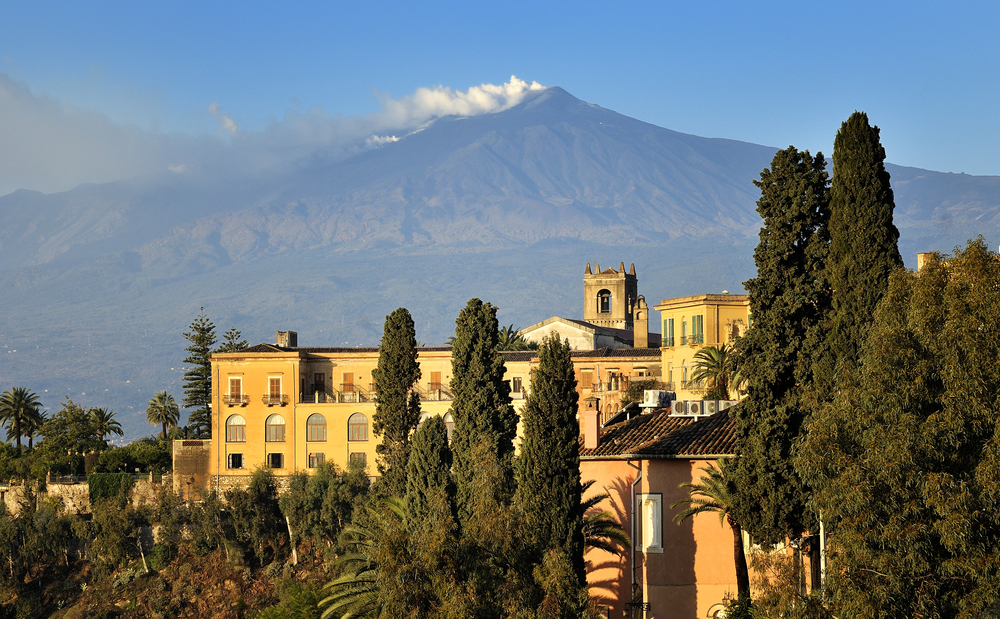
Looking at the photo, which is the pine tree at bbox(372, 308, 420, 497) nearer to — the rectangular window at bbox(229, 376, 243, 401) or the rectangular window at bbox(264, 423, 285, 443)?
the rectangular window at bbox(264, 423, 285, 443)

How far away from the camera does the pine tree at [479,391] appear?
4009 centimetres

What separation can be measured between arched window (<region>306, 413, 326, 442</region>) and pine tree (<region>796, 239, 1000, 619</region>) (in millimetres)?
51394

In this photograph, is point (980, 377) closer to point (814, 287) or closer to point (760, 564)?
point (760, 564)

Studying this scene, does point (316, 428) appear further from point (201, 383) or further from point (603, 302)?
point (603, 302)

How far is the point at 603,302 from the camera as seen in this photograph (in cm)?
11356

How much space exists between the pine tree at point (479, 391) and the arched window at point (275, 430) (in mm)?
26958

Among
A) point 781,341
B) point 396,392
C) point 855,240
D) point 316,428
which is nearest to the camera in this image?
point 855,240

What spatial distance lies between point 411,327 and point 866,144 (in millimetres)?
32305

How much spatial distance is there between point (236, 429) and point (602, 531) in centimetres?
4368

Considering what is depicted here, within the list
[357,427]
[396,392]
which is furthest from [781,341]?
[357,427]

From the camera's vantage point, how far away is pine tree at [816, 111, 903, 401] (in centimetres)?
2577

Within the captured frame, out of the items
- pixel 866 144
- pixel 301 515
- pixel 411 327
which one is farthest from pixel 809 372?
pixel 301 515

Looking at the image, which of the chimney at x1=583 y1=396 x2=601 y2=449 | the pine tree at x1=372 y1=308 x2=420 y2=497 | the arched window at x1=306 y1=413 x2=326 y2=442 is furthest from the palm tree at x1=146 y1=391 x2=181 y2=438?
the chimney at x1=583 y1=396 x2=601 y2=449

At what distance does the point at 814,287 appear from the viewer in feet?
90.4
